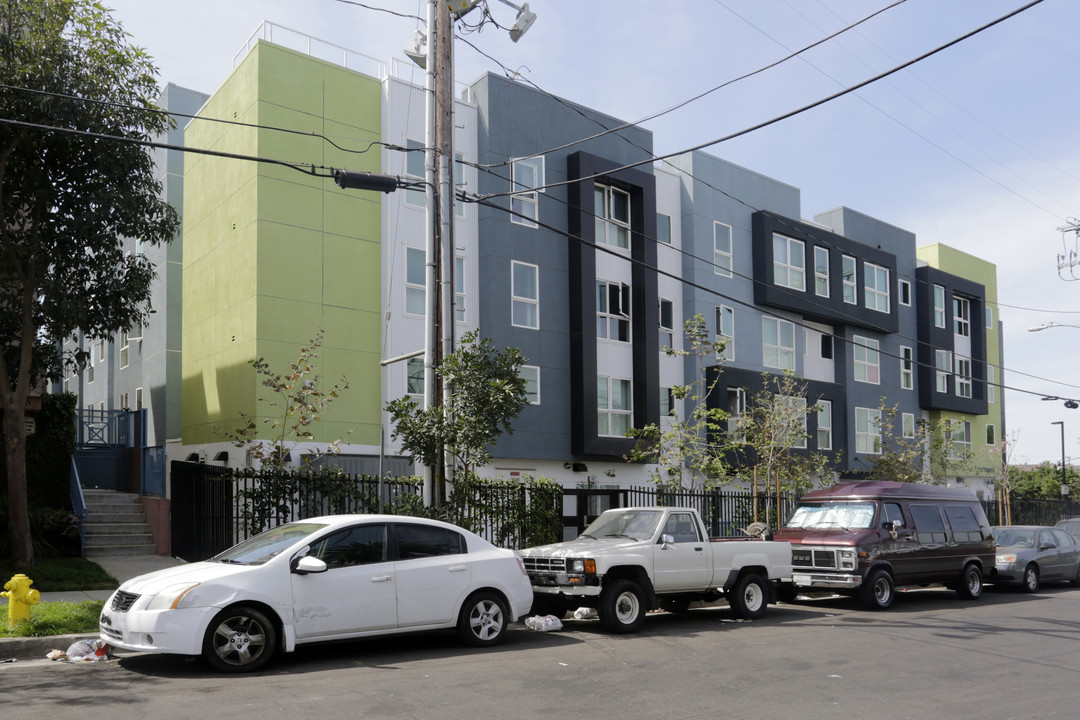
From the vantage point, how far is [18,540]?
51.6ft

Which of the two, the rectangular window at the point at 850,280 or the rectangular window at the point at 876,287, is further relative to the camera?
the rectangular window at the point at 876,287

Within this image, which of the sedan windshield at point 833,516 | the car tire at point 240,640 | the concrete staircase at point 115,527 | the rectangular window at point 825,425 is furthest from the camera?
the rectangular window at point 825,425

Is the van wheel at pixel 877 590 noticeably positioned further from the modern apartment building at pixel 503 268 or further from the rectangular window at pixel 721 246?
the rectangular window at pixel 721 246

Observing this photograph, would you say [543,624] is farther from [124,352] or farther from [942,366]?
[942,366]

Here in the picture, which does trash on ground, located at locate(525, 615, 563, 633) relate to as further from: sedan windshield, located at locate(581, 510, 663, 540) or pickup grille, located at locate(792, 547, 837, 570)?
pickup grille, located at locate(792, 547, 837, 570)

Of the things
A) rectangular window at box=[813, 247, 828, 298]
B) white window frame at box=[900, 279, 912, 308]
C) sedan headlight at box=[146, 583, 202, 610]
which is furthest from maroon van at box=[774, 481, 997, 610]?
white window frame at box=[900, 279, 912, 308]

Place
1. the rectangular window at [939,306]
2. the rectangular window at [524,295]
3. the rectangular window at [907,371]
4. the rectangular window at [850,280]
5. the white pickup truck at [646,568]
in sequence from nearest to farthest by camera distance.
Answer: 1. the white pickup truck at [646,568]
2. the rectangular window at [524,295]
3. the rectangular window at [850,280]
4. the rectangular window at [907,371]
5. the rectangular window at [939,306]

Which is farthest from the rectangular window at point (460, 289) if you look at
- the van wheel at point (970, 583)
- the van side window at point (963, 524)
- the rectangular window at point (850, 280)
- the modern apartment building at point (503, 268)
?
the rectangular window at point (850, 280)

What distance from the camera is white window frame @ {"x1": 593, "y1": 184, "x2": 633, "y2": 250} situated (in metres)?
29.0

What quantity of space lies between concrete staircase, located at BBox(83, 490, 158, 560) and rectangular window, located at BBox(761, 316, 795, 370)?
20.9 metres

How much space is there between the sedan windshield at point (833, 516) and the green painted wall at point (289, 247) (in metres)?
10.8

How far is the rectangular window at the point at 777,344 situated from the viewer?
34344mm

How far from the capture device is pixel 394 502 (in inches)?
655

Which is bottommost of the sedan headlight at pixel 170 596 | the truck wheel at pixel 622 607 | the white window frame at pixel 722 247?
the truck wheel at pixel 622 607
